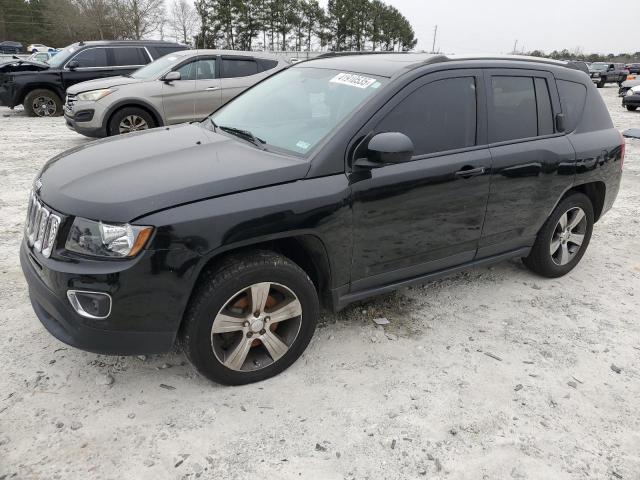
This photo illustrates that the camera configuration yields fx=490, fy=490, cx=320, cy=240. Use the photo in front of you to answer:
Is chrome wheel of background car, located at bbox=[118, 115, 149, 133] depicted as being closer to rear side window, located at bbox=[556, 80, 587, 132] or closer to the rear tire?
the rear tire

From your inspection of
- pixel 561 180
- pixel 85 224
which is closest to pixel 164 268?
pixel 85 224

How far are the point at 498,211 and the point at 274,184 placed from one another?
176cm

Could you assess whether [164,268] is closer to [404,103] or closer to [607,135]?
[404,103]

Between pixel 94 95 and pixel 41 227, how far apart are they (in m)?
6.80

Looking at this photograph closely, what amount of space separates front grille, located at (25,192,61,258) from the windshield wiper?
1.20 m

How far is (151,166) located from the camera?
2666 mm

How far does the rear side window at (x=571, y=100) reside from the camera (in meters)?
3.85

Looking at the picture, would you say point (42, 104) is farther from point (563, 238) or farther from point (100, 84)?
point (563, 238)

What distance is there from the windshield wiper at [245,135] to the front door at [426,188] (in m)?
0.65

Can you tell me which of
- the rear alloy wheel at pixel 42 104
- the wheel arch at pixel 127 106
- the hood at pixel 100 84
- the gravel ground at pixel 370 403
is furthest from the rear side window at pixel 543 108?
the rear alloy wheel at pixel 42 104

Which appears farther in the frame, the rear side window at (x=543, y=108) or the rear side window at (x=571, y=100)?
the rear side window at (x=571, y=100)

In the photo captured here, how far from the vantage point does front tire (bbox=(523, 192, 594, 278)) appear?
398 cm

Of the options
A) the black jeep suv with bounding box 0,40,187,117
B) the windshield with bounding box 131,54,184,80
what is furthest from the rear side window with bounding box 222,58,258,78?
the black jeep suv with bounding box 0,40,187,117

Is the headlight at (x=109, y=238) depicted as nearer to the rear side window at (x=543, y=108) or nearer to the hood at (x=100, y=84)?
the rear side window at (x=543, y=108)
